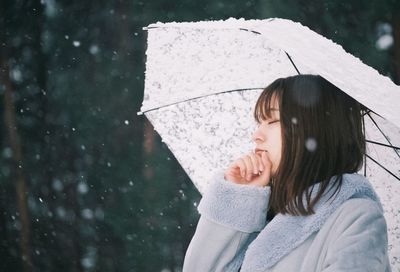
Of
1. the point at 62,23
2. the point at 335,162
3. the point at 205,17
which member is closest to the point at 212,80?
the point at 335,162

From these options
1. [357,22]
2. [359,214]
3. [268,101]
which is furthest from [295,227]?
[357,22]

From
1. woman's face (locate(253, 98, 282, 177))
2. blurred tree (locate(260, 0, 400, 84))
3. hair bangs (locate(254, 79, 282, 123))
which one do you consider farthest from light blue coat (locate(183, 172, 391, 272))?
blurred tree (locate(260, 0, 400, 84))

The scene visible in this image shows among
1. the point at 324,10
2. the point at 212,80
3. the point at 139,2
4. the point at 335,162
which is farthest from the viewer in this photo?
the point at 139,2

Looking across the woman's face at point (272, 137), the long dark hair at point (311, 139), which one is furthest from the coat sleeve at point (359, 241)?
the woman's face at point (272, 137)

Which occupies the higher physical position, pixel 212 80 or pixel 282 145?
pixel 212 80

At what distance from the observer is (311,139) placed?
1.44 metres

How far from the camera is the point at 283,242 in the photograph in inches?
52.3

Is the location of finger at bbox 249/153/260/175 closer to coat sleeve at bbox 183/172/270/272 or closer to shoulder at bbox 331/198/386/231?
coat sleeve at bbox 183/172/270/272

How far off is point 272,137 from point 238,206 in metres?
0.26

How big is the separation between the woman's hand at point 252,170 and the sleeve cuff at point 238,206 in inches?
1.5

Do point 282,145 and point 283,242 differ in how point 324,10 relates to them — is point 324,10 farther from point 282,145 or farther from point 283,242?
point 283,242

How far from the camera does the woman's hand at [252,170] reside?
4.95 ft

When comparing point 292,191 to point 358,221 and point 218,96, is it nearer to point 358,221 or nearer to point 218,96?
point 358,221

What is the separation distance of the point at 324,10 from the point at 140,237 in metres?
2.54
